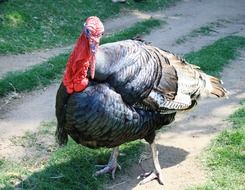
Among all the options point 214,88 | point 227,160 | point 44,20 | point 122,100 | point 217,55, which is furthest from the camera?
point 44,20

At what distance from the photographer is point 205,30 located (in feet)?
38.3

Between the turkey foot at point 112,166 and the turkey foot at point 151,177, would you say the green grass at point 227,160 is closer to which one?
the turkey foot at point 151,177

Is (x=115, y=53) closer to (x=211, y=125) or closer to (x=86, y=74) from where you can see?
(x=86, y=74)

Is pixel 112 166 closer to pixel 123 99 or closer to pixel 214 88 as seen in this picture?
pixel 123 99

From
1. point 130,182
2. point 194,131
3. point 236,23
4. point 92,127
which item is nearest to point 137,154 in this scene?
point 130,182

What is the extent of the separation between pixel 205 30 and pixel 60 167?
7.66m

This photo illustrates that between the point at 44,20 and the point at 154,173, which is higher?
the point at 154,173

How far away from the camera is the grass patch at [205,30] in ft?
35.0

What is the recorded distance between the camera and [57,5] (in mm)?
12094

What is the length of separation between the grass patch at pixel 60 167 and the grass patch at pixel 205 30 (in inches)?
222

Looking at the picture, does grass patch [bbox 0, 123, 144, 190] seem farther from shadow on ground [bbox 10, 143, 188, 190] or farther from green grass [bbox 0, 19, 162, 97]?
green grass [bbox 0, 19, 162, 97]

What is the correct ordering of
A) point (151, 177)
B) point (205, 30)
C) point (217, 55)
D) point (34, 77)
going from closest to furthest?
point (151, 177) → point (34, 77) → point (217, 55) → point (205, 30)

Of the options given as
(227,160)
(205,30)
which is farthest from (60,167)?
(205,30)

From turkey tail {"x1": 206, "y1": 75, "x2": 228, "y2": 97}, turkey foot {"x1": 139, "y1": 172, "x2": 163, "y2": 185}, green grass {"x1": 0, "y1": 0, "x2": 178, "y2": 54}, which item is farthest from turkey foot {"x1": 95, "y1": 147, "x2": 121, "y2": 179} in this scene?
green grass {"x1": 0, "y1": 0, "x2": 178, "y2": 54}
